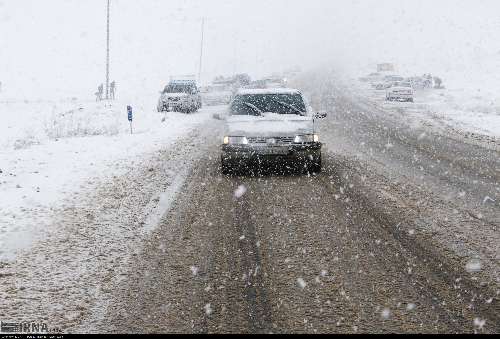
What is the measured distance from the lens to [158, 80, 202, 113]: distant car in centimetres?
2530

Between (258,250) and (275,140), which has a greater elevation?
(275,140)

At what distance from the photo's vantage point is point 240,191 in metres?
8.72

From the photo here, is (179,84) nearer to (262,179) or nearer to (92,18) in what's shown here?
(262,179)

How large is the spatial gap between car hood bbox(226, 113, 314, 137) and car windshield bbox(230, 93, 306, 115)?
0.25m

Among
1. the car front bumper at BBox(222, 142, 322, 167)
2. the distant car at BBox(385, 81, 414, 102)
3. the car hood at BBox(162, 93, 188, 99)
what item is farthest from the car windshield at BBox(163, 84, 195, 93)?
the car front bumper at BBox(222, 142, 322, 167)

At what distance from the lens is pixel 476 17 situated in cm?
11756

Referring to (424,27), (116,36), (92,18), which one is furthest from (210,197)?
(424,27)

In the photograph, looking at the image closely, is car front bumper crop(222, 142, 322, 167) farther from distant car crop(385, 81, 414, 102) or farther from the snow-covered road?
distant car crop(385, 81, 414, 102)

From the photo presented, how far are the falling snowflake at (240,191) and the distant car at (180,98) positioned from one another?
55.8 ft

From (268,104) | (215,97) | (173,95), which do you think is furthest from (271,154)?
(215,97)

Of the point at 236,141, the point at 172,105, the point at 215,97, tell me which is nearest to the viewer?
the point at 236,141

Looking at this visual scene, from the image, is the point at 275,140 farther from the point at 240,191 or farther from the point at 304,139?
the point at 240,191

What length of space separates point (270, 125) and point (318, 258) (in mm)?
5079

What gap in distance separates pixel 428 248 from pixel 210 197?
3746 mm
